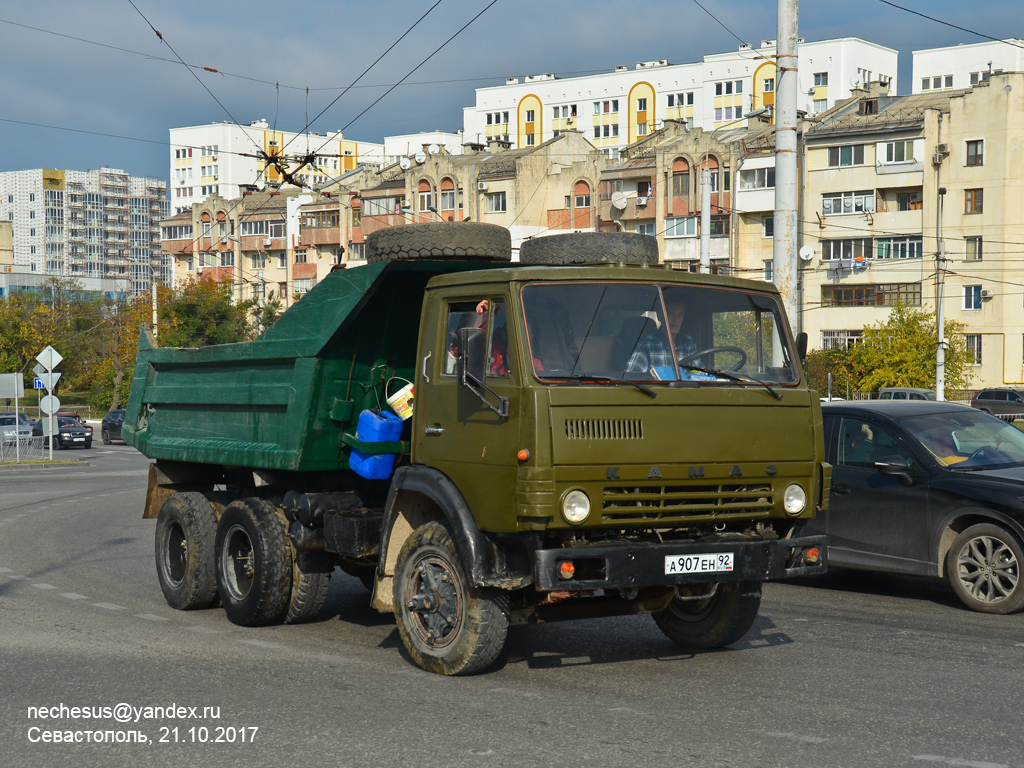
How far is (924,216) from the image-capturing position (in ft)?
224

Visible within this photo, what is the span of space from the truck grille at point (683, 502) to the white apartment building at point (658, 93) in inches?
3841

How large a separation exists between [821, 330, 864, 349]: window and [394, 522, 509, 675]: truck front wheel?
217ft

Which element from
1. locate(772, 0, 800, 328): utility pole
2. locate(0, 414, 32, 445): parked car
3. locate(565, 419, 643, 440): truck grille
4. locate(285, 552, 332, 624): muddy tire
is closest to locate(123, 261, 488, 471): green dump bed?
locate(285, 552, 332, 624): muddy tire

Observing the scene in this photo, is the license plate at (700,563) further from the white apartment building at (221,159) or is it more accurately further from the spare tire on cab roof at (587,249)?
the white apartment building at (221,159)

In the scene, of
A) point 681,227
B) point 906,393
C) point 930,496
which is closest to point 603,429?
point 930,496

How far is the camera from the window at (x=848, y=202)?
70188 millimetres

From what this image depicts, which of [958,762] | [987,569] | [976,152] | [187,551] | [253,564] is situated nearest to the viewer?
[958,762]

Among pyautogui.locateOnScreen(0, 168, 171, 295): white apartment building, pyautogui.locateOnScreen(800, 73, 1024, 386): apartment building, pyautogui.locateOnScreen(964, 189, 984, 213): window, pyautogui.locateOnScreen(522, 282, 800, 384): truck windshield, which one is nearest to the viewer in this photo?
pyautogui.locateOnScreen(522, 282, 800, 384): truck windshield

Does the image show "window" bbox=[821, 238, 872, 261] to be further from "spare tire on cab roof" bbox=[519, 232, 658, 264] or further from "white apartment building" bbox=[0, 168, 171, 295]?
"white apartment building" bbox=[0, 168, 171, 295]

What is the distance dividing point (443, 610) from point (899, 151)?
66.7m

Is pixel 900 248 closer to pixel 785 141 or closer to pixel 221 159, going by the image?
pixel 785 141

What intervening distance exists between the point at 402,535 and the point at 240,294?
97539 millimetres

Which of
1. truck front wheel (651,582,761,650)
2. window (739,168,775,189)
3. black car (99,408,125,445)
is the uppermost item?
window (739,168,775,189)

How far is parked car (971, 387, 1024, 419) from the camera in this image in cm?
5462
